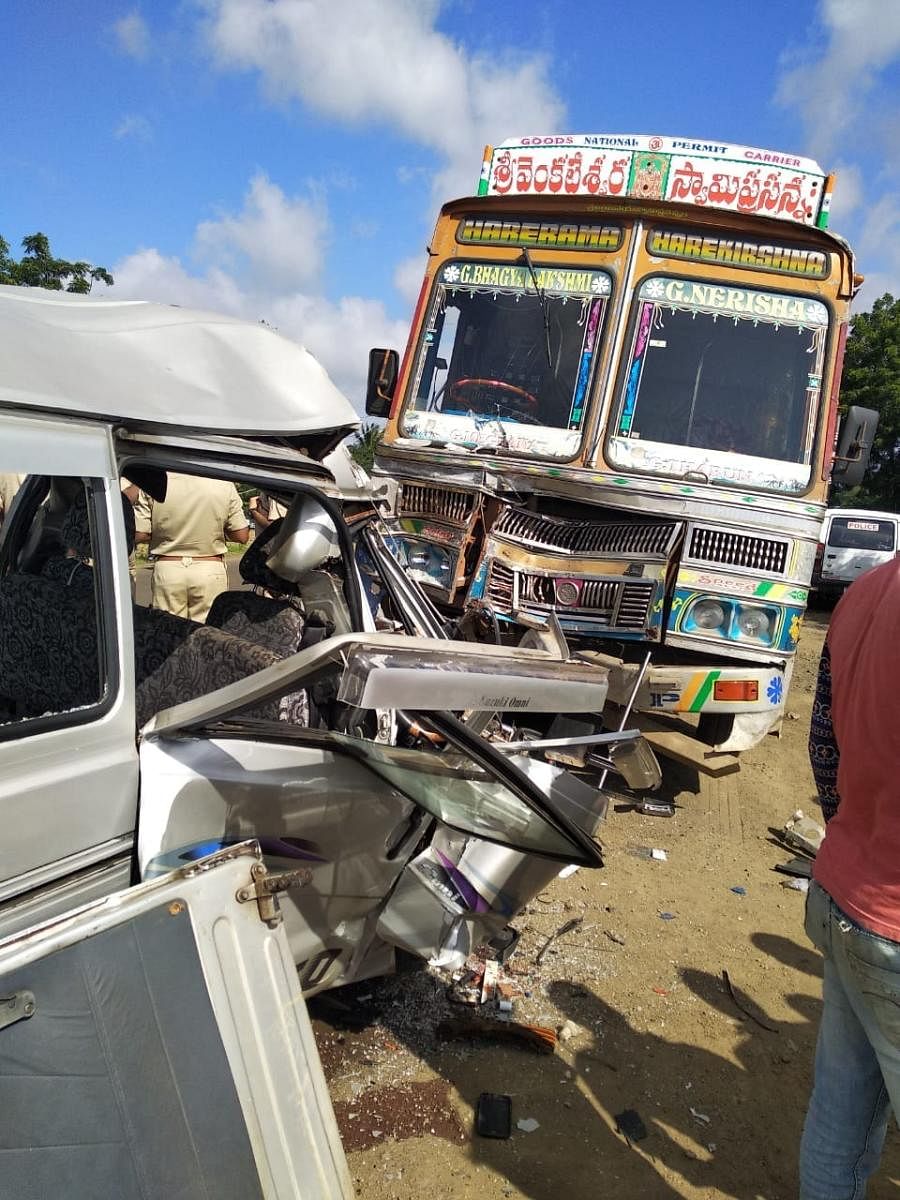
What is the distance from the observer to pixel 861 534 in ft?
50.1

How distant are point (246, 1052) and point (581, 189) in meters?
4.96

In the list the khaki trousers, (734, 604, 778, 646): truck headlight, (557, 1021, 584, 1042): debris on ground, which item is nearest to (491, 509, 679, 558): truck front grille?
(734, 604, 778, 646): truck headlight

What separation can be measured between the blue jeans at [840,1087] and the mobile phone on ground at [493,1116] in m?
0.96

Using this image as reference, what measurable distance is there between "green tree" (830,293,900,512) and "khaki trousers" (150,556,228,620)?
22.2 metres

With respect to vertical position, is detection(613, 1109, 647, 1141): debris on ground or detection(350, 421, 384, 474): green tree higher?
detection(350, 421, 384, 474): green tree

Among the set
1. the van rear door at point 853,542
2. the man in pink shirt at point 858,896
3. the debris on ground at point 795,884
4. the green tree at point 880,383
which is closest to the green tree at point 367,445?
the man in pink shirt at point 858,896

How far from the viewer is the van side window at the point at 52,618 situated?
8.08ft

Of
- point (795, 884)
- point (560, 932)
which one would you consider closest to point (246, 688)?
point (560, 932)

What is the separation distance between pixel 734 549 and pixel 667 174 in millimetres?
2291

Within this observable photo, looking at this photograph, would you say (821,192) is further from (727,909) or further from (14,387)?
(14,387)

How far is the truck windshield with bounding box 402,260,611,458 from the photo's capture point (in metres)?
5.04

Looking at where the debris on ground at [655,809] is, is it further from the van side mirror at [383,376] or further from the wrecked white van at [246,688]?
the van side mirror at [383,376]

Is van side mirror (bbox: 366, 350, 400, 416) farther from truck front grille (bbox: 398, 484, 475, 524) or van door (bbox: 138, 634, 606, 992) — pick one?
van door (bbox: 138, 634, 606, 992)

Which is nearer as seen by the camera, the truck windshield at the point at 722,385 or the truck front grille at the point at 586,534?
the truck front grille at the point at 586,534
